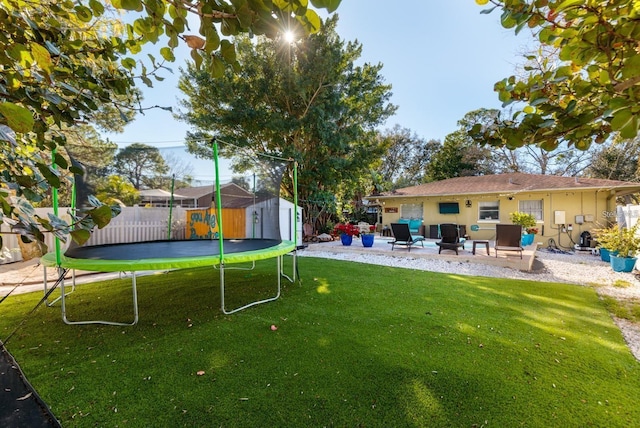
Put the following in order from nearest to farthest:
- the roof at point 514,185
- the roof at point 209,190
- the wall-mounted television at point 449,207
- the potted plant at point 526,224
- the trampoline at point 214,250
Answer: the trampoline at point 214,250
the roof at point 209,190
the potted plant at point 526,224
the roof at point 514,185
the wall-mounted television at point 449,207

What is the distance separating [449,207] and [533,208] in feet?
11.5

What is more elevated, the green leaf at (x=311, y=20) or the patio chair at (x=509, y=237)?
the green leaf at (x=311, y=20)

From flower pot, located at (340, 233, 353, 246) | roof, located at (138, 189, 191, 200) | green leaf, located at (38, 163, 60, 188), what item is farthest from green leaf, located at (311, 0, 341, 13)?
flower pot, located at (340, 233, 353, 246)

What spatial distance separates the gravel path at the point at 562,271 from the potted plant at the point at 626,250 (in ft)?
0.77

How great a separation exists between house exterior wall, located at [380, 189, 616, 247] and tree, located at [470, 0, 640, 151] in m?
12.3

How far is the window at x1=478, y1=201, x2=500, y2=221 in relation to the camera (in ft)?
44.3

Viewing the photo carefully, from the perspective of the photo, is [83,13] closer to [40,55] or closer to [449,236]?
[40,55]

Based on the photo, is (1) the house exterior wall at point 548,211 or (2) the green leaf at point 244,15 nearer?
(2) the green leaf at point 244,15

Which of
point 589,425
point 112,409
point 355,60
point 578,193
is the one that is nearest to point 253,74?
point 355,60

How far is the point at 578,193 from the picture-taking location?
Answer: 462 inches

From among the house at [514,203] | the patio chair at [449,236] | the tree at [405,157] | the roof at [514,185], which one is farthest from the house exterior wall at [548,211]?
the tree at [405,157]

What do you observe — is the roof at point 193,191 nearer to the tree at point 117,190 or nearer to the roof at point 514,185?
the tree at point 117,190

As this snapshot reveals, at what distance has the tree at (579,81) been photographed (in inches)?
34.2

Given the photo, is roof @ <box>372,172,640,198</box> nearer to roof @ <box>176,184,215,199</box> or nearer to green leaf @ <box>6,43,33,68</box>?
roof @ <box>176,184,215,199</box>
